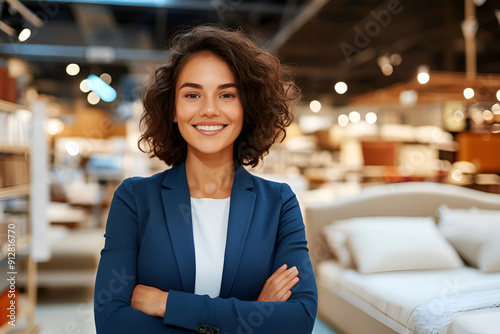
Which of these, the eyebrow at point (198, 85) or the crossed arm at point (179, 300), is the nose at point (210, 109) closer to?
the eyebrow at point (198, 85)

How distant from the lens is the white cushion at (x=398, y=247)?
3135mm

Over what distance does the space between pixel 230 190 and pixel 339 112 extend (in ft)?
44.2

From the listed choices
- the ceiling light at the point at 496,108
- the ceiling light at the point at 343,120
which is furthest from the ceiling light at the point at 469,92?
the ceiling light at the point at 343,120

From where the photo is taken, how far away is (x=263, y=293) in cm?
146

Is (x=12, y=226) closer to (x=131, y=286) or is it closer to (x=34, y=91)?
(x=131, y=286)

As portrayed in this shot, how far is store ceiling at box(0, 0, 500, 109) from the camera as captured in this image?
7.00m

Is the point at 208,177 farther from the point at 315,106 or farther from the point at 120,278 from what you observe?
the point at 315,106

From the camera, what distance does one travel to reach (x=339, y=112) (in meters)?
14.7

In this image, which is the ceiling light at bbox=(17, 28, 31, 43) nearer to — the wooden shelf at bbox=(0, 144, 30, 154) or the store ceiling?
the wooden shelf at bbox=(0, 144, 30, 154)

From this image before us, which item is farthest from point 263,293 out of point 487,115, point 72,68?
point 72,68

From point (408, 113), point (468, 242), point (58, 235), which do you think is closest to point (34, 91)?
point (58, 235)

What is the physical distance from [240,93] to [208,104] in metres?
0.13

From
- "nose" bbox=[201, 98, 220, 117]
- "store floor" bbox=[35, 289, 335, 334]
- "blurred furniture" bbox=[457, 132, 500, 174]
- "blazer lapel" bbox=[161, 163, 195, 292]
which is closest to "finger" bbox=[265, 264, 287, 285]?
"blazer lapel" bbox=[161, 163, 195, 292]

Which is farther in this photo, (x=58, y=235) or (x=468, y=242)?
(x=58, y=235)
